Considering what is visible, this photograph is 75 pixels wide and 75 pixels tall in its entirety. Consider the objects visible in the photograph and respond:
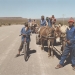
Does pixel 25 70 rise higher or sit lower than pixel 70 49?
lower

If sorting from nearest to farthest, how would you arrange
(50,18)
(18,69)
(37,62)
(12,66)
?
1. (18,69)
2. (12,66)
3. (37,62)
4. (50,18)

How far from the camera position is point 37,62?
35.7 feet

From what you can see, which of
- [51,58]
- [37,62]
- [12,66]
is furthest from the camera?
[51,58]

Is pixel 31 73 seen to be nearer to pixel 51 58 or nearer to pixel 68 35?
pixel 68 35

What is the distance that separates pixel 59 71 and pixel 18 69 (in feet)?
5.88

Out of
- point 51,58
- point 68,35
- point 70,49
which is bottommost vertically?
point 51,58

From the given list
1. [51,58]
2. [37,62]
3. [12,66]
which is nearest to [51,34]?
[51,58]

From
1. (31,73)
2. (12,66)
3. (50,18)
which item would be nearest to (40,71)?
(31,73)

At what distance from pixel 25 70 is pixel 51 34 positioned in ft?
12.1

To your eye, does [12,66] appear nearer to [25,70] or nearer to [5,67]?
[5,67]

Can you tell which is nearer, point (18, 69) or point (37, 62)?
point (18, 69)

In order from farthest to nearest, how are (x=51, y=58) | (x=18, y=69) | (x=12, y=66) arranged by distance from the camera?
(x=51, y=58)
(x=12, y=66)
(x=18, y=69)

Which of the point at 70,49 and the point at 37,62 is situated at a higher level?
the point at 70,49

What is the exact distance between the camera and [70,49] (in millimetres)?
9742
